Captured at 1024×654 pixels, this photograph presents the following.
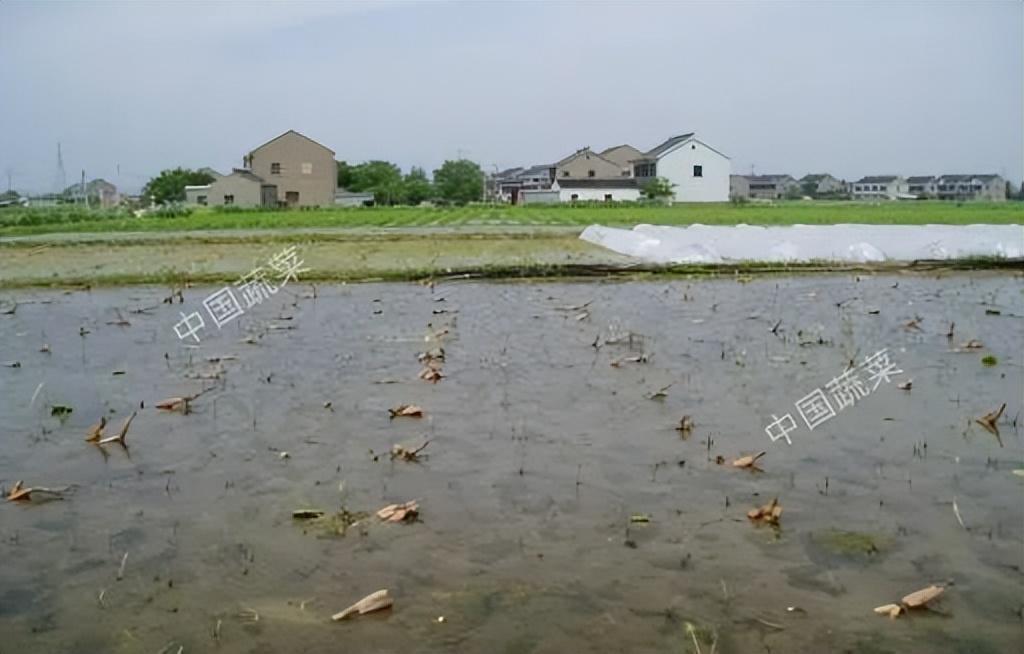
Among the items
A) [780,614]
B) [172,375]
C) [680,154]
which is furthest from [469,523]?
[680,154]

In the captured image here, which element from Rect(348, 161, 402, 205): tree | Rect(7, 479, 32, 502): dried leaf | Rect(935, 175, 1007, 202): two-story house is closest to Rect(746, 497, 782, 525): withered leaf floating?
Rect(7, 479, 32, 502): dried leaf

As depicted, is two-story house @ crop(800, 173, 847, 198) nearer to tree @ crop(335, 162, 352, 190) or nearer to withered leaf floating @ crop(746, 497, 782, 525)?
tree @ crop(335, 162, 352, 190)

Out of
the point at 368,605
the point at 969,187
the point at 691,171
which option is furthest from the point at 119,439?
the point at 969,187

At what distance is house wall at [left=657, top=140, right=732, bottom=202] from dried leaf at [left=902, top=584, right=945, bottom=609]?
59587 mm

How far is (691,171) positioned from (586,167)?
388 inches

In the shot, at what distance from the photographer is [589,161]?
69.2 m

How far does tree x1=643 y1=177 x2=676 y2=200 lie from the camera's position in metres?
58.2

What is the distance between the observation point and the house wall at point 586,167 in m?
68.4

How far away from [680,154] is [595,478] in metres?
59.4

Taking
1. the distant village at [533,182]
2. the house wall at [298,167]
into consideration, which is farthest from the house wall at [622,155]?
the house wall at [298,167]

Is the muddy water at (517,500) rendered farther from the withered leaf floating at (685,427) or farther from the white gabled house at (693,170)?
the white gabled house at (693,170)

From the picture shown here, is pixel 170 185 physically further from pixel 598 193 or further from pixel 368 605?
pixel 368 605

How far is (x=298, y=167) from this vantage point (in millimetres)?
57844

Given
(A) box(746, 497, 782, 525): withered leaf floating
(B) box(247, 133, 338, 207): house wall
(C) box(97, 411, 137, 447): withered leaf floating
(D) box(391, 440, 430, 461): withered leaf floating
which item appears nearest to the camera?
(A) box(746, 497, 782, 525): withered leaf floating
